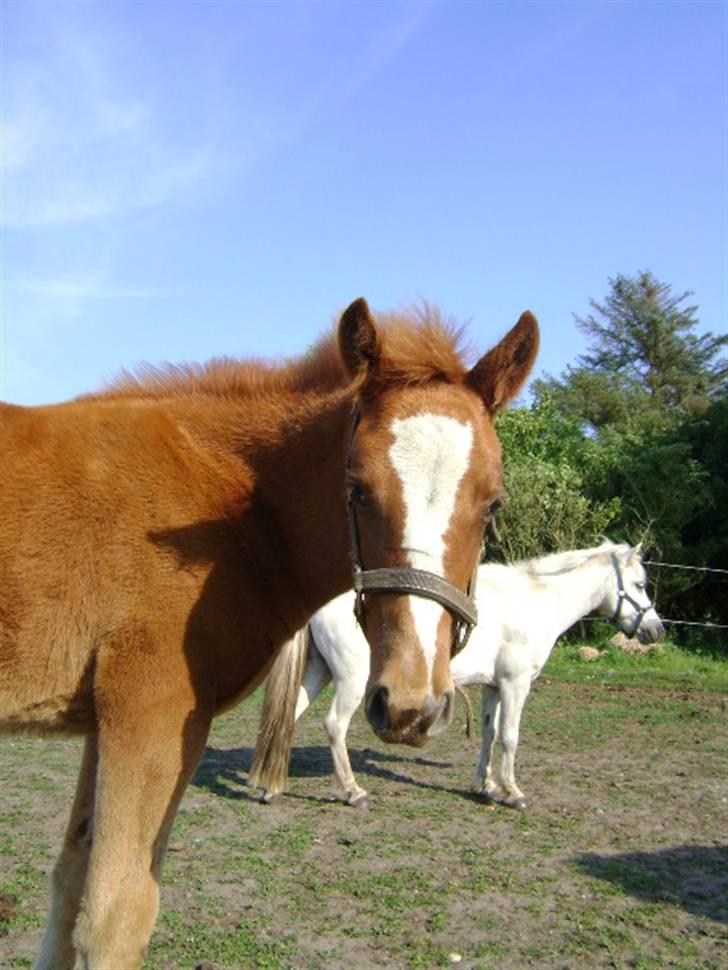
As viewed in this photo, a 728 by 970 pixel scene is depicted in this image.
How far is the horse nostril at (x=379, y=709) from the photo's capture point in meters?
2.07

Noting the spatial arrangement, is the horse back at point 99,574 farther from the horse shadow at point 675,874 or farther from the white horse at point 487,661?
Result: the white horse at point 487,661

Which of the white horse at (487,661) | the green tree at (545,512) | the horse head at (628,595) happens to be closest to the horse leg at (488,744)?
the white horse at (487,661)

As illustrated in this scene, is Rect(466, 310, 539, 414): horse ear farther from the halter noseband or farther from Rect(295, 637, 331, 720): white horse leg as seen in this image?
the halter noseband

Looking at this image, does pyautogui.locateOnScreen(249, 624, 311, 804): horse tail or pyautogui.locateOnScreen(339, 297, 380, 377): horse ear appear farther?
pyautogui.locateOnScreen(249, 624, 311, 804): horse tail

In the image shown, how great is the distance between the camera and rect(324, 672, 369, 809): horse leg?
709 centimetres

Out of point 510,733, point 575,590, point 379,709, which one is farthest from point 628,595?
point 379,709

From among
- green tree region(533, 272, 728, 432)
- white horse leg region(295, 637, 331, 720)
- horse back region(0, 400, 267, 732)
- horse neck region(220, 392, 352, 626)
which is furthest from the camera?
green tree region(533, 272, 728, 432)

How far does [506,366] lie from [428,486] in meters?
0.55

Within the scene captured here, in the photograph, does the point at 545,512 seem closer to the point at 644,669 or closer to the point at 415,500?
the point at 644,669

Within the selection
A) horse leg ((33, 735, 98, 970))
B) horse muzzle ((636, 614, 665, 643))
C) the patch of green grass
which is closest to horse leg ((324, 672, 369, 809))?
horse muzzle ((636, 614, 665, 643))

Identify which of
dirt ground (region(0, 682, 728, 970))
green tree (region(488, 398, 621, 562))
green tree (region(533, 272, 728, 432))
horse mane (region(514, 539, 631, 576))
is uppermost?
green tree (region(533, 272, 728, 432))

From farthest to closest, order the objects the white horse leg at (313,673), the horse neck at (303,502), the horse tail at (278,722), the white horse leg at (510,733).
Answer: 1. the white horse leg at (313,673)
2. the white horse leg at (510,733)
3. the horse tail at (278,722)
4. the horse neck at (303,502)

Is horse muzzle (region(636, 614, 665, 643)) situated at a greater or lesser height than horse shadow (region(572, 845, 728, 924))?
greater

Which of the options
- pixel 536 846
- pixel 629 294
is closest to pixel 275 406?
pixel 536 846
